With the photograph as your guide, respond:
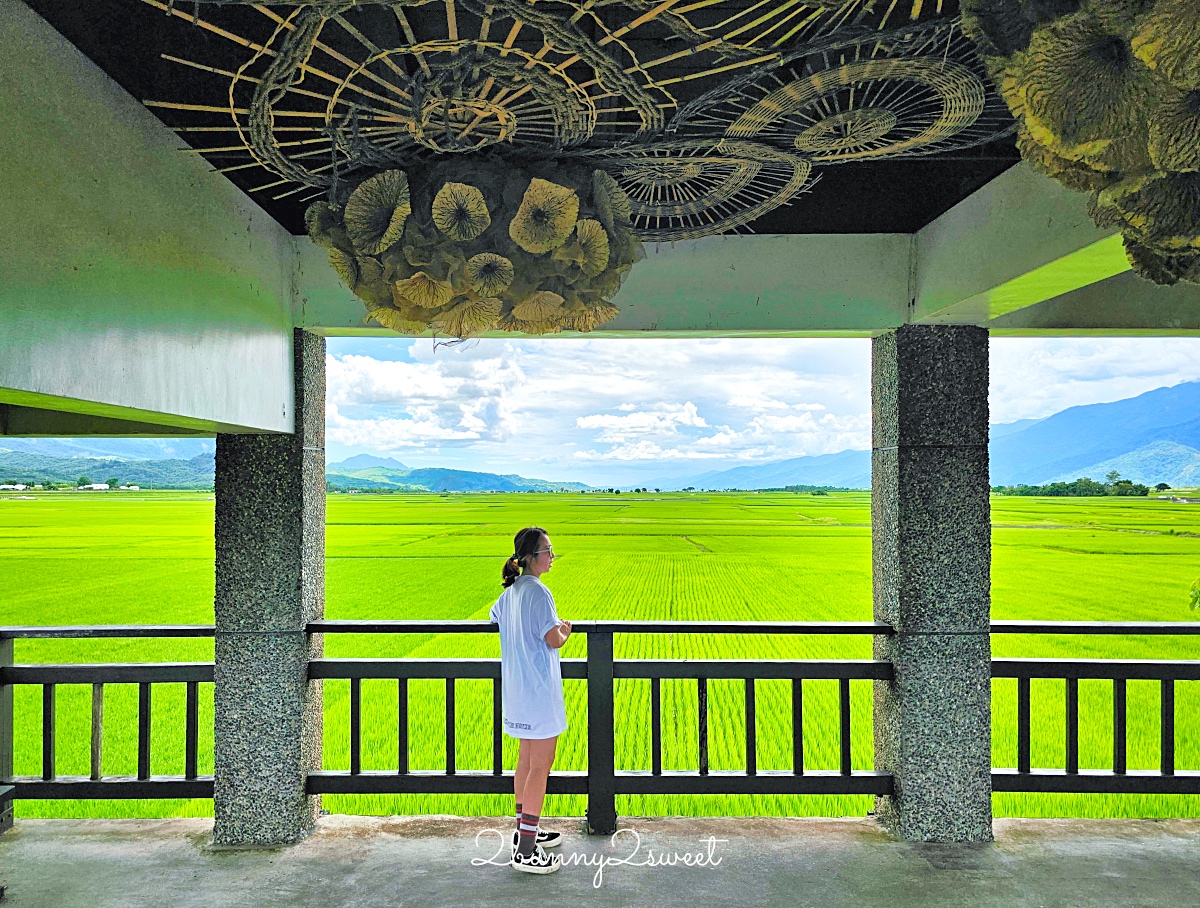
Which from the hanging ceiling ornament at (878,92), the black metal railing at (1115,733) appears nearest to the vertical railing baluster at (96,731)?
the hanging ceiling ornament at (878,92)

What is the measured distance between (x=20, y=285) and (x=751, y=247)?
8.49 ft

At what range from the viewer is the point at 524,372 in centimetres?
1872

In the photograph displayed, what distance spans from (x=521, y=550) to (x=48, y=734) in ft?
6.91

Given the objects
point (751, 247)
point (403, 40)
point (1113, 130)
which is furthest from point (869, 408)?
point (1113, 130)

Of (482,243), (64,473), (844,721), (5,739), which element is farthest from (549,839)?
(64,473)

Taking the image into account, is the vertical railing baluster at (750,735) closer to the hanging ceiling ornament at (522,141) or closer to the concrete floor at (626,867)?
the concrete floor at (626,867)

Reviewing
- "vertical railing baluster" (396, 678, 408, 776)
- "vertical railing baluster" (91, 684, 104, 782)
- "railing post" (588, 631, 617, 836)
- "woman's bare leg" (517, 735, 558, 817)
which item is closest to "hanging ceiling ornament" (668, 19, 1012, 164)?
"woman's bare leg" (517, 735, 558, 817)

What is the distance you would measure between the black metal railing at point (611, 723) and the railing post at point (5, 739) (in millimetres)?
1212

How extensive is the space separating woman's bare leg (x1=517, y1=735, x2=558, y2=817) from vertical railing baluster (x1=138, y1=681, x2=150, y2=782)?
1.55 metres

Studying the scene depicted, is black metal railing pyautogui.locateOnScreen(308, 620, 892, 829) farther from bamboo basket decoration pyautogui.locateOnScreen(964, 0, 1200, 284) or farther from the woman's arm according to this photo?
bamboo basket decoration pyautogui.locateOnScreen(964, 0, 1200, 284)

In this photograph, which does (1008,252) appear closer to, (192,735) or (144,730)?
(192,735)

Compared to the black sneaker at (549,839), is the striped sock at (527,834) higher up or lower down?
higher up

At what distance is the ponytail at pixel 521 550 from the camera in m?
3.15

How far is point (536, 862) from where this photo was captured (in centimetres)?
314
